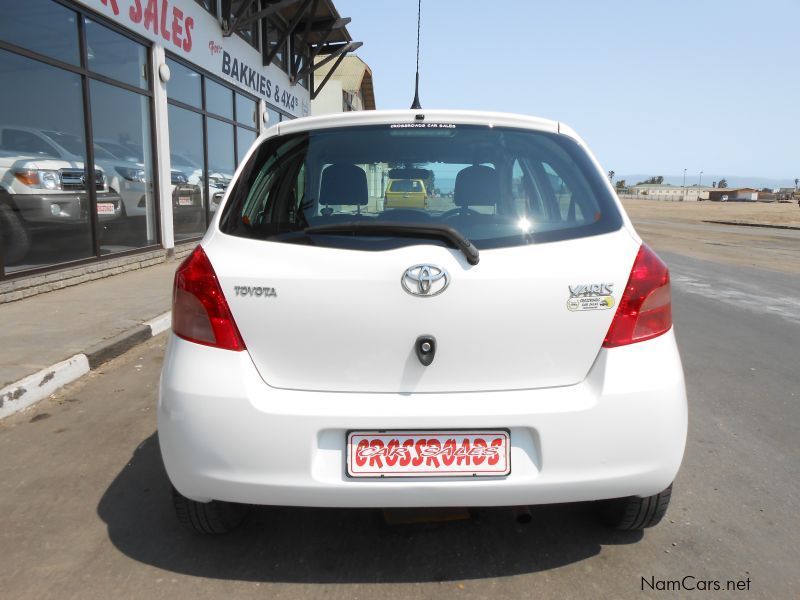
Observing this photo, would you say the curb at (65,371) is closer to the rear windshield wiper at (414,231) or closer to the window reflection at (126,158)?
the rear windshield wiper at (414,231)

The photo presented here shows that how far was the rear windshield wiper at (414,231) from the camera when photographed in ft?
6.67

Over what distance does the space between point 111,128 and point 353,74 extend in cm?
3193

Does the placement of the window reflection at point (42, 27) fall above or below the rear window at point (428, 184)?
above

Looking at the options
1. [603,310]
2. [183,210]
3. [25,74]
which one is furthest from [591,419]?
[183,210]

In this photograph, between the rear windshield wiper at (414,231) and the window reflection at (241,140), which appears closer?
the rear windshield wiper at (414,231)

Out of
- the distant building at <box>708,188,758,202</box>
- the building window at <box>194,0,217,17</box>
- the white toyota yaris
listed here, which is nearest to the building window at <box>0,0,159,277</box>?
the building window at <box>194,0,217,17</box>

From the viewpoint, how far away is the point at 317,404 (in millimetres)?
2006

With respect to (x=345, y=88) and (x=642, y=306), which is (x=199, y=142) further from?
(x=345, y=88)

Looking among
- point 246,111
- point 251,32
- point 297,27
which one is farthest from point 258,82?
point 297,27

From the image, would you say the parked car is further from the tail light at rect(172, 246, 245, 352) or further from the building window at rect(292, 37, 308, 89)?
the building window at rect(292, 37, 308, 89)

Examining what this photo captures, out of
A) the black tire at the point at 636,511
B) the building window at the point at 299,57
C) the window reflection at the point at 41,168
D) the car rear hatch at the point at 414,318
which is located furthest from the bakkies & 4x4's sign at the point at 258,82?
the black tire at the point at 636,511

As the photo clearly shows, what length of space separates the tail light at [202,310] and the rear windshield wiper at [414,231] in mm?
→ 381

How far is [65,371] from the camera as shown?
4.40 meters

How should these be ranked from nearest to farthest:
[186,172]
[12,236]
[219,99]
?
[12,236], [186,172], [219,99]
